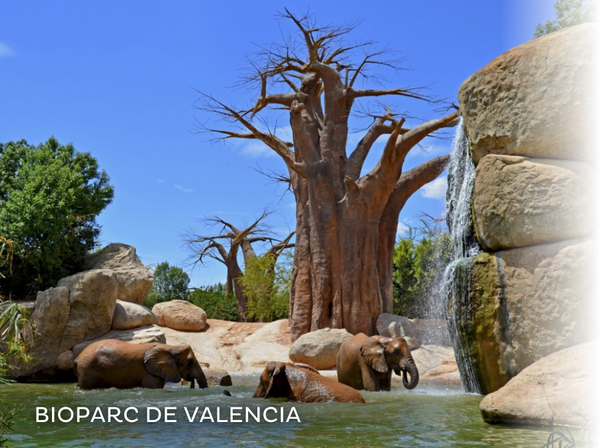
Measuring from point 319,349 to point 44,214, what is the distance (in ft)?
31.3

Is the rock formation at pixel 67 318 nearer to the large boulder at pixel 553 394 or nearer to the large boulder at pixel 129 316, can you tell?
the large boulder at pixel 129 316

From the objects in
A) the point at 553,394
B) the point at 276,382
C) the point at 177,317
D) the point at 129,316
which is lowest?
the point at 553,394

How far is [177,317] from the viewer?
64.4 feet

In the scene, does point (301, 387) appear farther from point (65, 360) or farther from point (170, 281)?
point (170, 281)

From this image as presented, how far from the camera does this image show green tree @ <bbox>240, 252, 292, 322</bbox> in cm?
2462

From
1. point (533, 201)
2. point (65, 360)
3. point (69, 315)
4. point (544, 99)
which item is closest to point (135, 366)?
point (65, 360)

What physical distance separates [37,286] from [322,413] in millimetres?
15315

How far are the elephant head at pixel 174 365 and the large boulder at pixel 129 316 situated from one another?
6.00 m

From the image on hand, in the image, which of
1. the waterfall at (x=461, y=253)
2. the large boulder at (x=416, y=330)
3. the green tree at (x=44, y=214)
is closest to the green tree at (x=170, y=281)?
the green tree at (x=44, y=214)

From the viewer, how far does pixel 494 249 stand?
8391 mm

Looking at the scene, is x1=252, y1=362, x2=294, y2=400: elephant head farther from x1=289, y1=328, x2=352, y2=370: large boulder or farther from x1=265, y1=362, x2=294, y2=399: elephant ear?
x1=289, y1=328, x2=352, y2=370: large boulder

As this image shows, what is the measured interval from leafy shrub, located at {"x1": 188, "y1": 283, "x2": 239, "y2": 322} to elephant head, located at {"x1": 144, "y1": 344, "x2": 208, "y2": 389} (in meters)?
14.3

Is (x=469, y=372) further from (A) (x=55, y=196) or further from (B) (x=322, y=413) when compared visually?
(A) (x=55, y=196)

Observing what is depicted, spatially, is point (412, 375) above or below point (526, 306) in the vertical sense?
below
